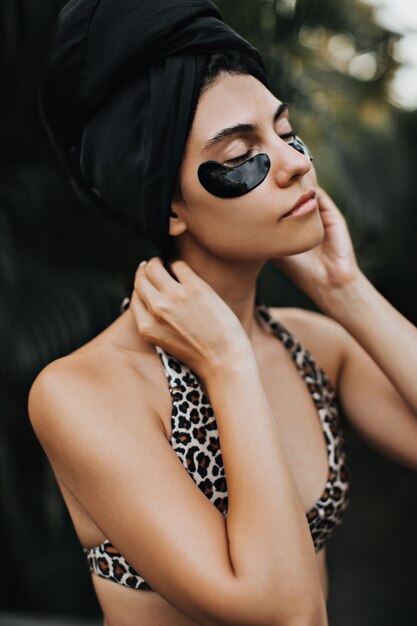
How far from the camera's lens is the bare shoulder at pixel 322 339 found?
2.17 meters

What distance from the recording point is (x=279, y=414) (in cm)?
185

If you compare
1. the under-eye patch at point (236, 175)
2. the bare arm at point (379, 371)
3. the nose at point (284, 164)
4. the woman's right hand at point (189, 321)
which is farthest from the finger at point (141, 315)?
the bare arm at point (379, 371)

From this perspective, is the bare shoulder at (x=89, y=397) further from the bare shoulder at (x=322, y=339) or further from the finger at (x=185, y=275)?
the bare shoulder at (x=322, y=339)

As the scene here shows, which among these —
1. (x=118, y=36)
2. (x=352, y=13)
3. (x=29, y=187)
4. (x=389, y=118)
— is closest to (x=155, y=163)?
(x=118, y=36)

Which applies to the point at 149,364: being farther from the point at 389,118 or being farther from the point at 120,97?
the point at 389,118

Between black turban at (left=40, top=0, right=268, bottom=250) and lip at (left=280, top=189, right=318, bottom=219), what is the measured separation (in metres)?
0.29

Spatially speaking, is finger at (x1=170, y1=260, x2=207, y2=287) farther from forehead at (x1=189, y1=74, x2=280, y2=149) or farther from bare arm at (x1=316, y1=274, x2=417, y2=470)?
bare arm at (x1=316, y1=274, x2=417, y2=470)

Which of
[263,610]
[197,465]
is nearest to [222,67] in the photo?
[197,465]

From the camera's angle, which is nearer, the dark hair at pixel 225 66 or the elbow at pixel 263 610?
the elbow at pixel 263 610

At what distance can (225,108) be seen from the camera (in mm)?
1561

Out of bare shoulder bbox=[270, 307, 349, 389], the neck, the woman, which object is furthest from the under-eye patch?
bare shoulder bbox=[270, 307, 349, 389]

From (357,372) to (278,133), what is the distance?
2.78 ft

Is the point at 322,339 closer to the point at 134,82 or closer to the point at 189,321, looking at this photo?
the point at 189,321

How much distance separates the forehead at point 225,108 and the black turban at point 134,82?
0.09 ft
